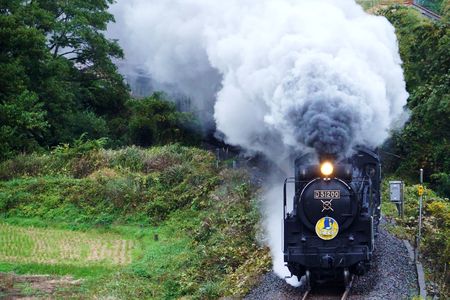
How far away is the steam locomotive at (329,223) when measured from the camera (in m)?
11.1

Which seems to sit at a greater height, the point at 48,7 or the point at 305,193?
the point at 48,7

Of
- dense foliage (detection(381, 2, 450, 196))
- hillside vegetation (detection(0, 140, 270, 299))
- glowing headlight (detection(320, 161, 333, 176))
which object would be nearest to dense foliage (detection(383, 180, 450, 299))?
glowing headlight (detection(320, 161, 333, 176))

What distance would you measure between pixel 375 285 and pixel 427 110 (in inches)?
520

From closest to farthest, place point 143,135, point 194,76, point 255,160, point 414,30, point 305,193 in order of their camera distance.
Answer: point 305,193 → point 255,160 → point 194,76 → point 143,135 → point 414,30

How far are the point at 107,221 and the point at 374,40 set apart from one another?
9461mm

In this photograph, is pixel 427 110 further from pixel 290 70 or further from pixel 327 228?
pixel 327 228

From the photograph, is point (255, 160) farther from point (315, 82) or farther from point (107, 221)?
point (315, 82)

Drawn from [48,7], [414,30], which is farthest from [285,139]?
[48,7]

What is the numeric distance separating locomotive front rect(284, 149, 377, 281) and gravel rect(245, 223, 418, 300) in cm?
43

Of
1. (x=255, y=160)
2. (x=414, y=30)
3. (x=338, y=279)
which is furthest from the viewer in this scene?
(x=414, y=30)

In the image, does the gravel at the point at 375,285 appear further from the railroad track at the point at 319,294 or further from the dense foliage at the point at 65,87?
the dense foliage at the point at 65,87

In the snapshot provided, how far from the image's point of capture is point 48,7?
30969 millimetres

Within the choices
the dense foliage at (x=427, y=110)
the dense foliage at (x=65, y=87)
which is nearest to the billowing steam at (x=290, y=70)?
the dense foliage at (x=65, y=87)

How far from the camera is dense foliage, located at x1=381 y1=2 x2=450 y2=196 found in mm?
23688
